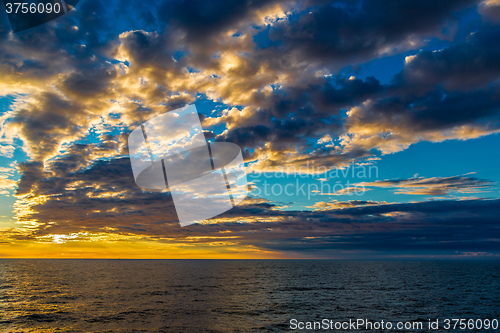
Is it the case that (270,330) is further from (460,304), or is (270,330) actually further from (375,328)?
(460,304)

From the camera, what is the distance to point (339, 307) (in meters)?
46.9

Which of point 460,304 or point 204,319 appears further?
point 460,304

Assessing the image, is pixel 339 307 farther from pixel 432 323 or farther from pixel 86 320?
pixel 86 320

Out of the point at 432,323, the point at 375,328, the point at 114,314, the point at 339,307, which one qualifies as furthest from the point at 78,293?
the point at 432,323

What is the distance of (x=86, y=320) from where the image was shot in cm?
3722

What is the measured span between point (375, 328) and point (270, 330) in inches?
511

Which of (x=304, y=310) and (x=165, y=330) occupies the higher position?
(x=165, y=330)

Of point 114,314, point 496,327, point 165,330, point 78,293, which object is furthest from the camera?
point 78,293

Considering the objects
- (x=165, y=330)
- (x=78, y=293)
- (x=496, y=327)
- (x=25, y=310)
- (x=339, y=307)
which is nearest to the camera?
(x=165, y=330)

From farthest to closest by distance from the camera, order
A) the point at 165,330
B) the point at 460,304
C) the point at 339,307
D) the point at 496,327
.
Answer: the point at 460,304 < the point at 339,307 < the point at 496,327 < the point at 165,330

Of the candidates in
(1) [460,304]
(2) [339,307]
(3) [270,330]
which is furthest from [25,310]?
(1) [460,304]

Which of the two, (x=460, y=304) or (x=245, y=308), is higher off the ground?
(x=245, y=308)

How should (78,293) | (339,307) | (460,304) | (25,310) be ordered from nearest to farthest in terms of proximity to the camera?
(25,310), (339,307), (460,304), (78,293)

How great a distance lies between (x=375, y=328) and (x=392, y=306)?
56.8 ft
